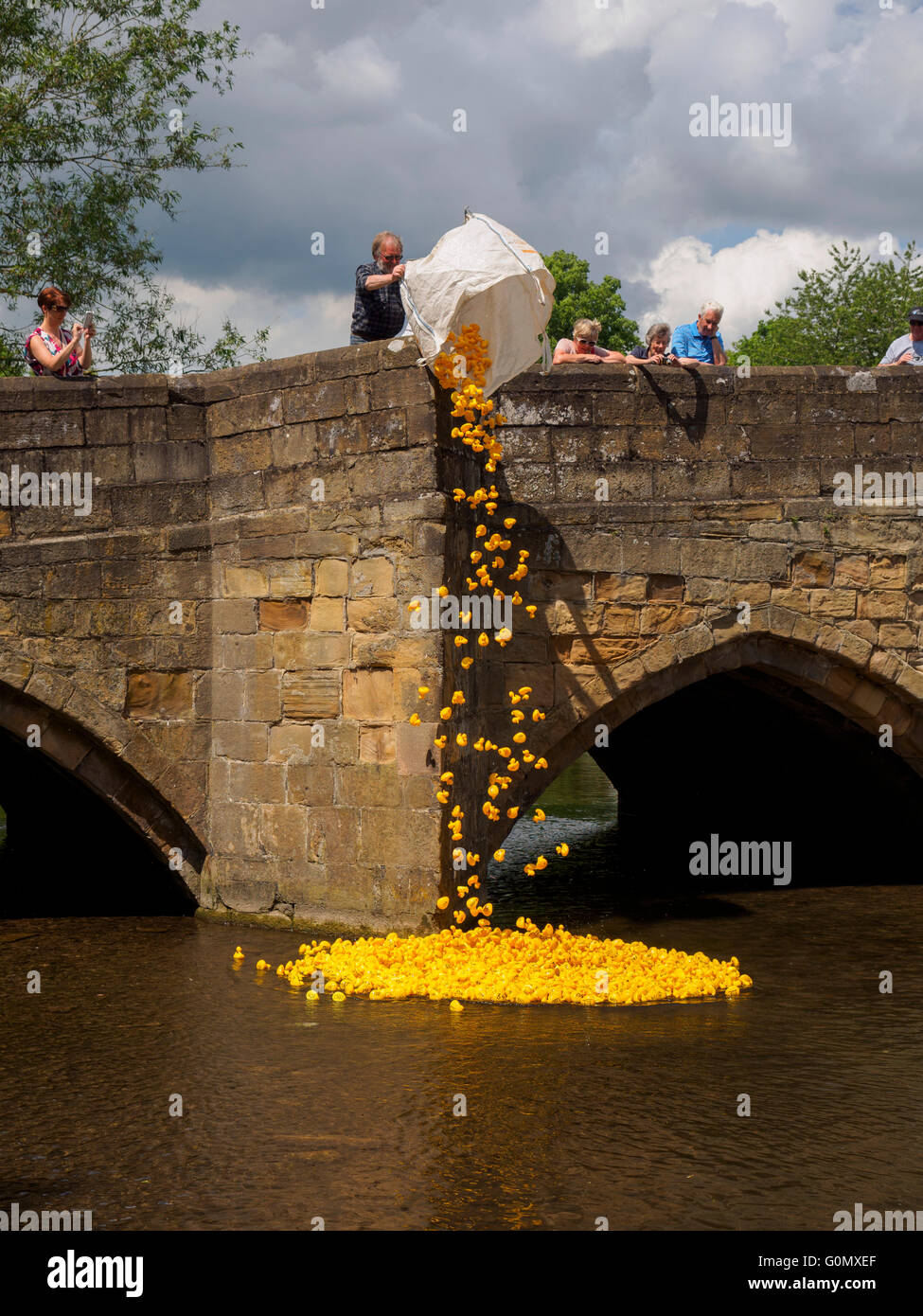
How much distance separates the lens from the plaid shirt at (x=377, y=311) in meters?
7.59

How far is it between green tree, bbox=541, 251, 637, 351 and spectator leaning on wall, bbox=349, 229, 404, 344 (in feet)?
71.8

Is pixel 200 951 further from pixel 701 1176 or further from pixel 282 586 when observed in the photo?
pixel 701 1176

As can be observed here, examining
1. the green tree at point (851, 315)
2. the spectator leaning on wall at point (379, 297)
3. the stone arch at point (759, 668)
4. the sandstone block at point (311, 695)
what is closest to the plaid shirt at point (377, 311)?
the spectator leaning on wall at point (379, 297)

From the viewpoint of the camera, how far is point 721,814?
493 inches

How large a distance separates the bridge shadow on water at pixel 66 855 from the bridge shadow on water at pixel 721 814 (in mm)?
2347

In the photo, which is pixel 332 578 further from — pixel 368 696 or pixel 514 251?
pixel 514 251

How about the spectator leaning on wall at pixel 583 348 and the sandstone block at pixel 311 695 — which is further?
the spectator leaning on wall at pixel 583 348

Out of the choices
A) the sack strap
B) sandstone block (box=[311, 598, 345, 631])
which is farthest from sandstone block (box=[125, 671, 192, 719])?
the sack strap

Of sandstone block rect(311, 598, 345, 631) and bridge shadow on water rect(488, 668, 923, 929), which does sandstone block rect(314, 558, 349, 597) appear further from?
bridge shadow on water rect(488, 668, 923, 929)

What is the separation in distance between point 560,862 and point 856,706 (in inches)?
112

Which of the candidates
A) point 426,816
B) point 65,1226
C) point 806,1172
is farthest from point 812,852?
point 65,1226

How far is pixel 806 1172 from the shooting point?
4035 millimetres

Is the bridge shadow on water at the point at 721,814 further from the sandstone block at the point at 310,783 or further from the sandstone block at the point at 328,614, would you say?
the sandstone block at the point at 328,614

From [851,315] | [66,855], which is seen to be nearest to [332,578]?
[66,855]
